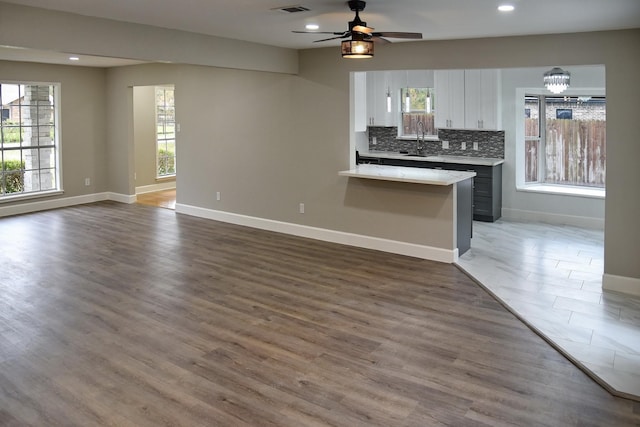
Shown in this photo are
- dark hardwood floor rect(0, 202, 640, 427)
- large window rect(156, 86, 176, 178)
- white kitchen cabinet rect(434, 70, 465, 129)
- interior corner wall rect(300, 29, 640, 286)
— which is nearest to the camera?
dark hardwood floor rect(0, 202, 640, 427)

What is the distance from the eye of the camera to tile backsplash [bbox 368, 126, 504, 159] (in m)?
8.58

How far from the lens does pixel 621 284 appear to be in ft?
17.4

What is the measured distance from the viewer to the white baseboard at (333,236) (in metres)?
6.39

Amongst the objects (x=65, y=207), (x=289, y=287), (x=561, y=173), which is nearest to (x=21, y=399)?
(x=289, y=287)

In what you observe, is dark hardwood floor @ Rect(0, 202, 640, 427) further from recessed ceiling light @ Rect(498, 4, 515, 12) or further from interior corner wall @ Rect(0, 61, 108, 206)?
interior corner wall @ Rect(0, 61, 108, 206)

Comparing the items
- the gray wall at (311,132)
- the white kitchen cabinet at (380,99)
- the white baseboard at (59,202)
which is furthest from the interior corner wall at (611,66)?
the white baseboard at (59,202)

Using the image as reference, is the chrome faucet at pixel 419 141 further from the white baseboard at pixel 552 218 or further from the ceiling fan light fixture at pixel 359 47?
the ceiling fan light fixture at pixel 359 47

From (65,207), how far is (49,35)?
5.85 m

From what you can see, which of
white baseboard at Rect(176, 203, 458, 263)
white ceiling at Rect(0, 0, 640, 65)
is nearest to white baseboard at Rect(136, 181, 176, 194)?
white baseboard at Rect(176, 203, 458, 263)

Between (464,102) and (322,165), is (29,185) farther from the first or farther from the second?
(464,102)

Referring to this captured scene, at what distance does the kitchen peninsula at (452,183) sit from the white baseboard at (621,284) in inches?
61.7

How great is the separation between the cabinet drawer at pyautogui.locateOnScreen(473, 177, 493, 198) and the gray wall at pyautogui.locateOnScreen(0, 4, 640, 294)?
7.30 ft

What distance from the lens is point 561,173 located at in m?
8.65

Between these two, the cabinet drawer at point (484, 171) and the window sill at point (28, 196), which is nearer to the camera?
the cabinet drawer at point (484, 171)
